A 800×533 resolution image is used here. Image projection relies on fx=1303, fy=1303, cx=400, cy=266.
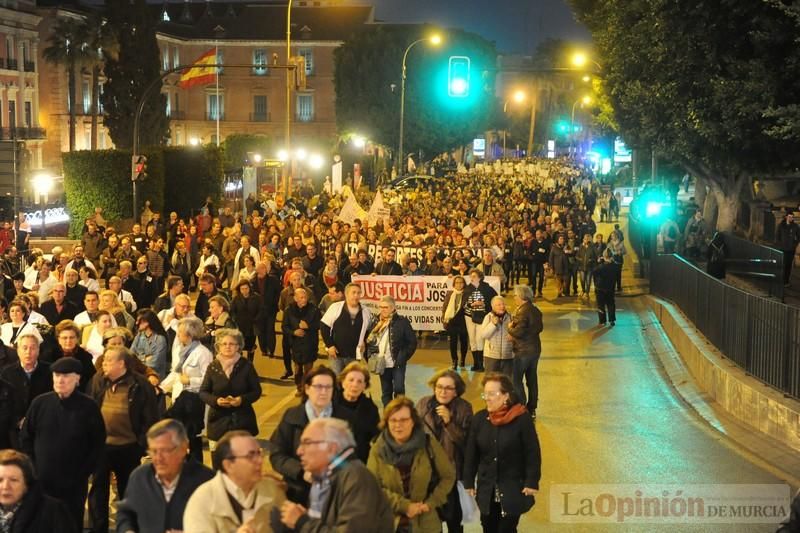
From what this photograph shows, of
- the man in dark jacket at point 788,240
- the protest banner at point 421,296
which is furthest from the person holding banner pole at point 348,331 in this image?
the man in dark jacket at point 788,240

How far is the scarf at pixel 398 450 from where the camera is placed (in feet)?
23.4

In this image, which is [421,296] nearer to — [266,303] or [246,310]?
[266,303]

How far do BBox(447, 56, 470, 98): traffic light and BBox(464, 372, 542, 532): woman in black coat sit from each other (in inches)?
732

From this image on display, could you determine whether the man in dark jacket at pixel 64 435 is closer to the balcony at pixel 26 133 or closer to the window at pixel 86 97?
the balcony at pixel 26 133

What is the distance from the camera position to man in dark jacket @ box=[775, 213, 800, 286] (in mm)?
27028

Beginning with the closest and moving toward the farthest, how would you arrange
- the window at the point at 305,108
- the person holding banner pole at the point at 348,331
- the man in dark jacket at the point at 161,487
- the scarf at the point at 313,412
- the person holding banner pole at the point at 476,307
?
the man in dark jacket at the point at 161,487 → the scarf at the point at 313,412 → the person holding banner pole at the point at 348,331 → the person holding banner pole at the point at 476,307 → the window at the point at 305,108

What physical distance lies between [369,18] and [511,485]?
99204 mm

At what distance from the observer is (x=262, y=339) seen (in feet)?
59.8

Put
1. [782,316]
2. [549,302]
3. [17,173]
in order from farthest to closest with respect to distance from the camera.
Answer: [549,302]
[17,173]
[782,316]

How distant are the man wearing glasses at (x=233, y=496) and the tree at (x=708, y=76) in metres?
14.8

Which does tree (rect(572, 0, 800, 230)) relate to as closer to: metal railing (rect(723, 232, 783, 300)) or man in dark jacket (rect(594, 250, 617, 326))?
metal railing (rect(723, 232, 783, 300))

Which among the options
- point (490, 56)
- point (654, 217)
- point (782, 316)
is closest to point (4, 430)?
point (782, 316)

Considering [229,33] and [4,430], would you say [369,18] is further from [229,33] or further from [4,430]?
[4,430]

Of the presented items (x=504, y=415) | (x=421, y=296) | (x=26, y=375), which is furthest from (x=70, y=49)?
(x=504, y=415)
